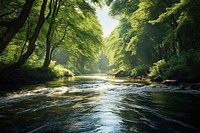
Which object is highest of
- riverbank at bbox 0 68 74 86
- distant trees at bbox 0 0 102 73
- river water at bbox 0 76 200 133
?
distant trees at bbox 0 0 102 73

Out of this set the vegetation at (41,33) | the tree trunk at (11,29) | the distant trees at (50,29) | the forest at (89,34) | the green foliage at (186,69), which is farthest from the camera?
the distant trees at (50,29)

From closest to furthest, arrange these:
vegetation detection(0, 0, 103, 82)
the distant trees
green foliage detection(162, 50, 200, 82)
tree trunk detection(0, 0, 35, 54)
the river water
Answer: the river water
tree trunk detection(0, 0, 35, 54)
vegetation detection(0, 0, 103, 82)
green foliage detection(162, 50, 200, 82)
the distant trees

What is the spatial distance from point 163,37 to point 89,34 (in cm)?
1067

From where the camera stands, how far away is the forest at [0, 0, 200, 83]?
50.2 ft

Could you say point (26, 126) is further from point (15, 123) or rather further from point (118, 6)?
point (118, 6)

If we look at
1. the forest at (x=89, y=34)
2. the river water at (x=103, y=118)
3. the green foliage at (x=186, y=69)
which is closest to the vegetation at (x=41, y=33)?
the forest at (x=89, y=34)

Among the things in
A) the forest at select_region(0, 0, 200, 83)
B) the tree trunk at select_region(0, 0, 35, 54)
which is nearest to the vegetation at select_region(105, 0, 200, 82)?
the forest at select_region(0, 0, 200, 83)

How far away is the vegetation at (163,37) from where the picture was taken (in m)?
18.0

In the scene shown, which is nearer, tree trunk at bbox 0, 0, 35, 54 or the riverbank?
tree trunk at bbox 0, 0, 35, 54

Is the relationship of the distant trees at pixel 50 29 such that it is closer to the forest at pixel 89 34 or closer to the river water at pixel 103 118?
the forest at pixel 89 34

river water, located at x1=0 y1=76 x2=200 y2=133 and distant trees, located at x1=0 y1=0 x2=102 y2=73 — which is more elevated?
distant trees, located at x1=0 y1=0 x2=102 y2=73

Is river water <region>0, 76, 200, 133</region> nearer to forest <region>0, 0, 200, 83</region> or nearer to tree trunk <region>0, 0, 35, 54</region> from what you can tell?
tree trunk <region>0, 0, 35, 54</region>

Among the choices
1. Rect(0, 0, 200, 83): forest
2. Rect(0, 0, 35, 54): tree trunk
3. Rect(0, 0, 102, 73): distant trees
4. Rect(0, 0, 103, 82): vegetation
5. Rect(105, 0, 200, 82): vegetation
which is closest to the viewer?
Rect(0, 0, 35, 54): tree trunk

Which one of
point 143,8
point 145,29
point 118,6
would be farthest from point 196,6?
point 118,6
